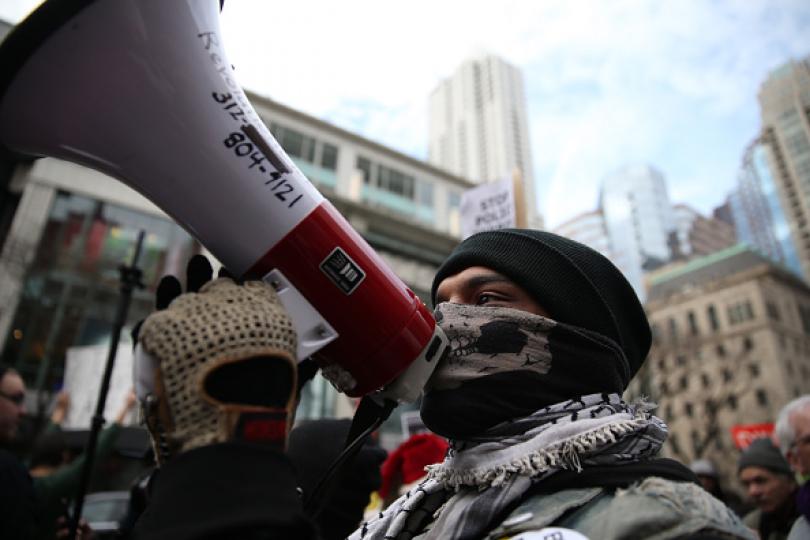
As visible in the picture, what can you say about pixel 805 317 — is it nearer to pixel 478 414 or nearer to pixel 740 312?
pixel 740 312

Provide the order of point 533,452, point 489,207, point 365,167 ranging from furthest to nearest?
point 365,167
point 489,207
point 533,452

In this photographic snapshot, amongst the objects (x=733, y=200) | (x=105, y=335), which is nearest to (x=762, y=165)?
(x=733, y=200)

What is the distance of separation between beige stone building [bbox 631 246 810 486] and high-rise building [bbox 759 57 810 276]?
38.2 metres

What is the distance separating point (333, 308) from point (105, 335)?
1508 cm

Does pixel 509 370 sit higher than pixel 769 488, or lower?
higher

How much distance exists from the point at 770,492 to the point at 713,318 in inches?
1887

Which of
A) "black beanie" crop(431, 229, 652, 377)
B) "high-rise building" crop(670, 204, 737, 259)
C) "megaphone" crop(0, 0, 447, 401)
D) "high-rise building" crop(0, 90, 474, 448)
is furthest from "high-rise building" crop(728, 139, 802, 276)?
"megaphone" crop(0, 0, 447, 401)

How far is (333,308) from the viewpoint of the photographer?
101 centimetres

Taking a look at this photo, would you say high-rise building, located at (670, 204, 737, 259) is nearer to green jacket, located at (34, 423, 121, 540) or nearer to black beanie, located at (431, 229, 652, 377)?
green jacket, located at (34, 423, 121, 540)

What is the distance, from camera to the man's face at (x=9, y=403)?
274cm

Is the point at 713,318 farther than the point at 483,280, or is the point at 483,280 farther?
the point at 713,318

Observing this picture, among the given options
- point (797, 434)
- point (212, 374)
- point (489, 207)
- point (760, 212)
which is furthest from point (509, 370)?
point (760, 212)

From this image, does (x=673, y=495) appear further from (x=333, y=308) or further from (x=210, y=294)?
(x=210, y=294)

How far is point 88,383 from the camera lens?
336 inches
